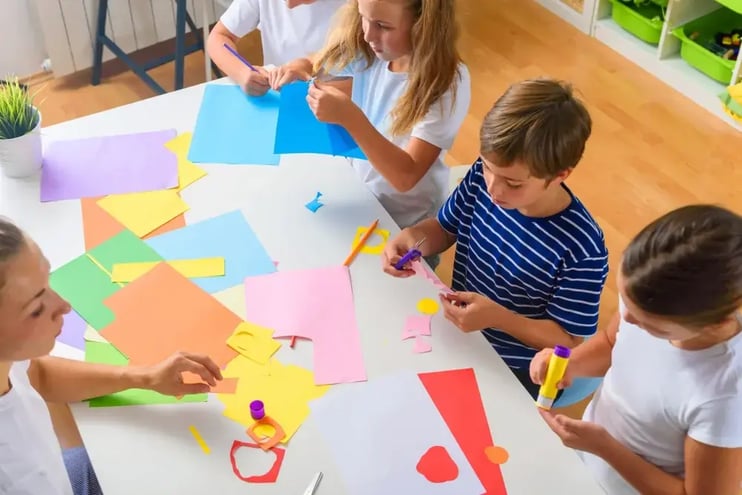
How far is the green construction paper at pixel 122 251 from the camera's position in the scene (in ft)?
4.61

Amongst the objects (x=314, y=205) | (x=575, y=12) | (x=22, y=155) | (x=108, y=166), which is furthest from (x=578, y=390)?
(x=575, y=12)

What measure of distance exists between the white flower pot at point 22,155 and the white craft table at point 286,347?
2cm

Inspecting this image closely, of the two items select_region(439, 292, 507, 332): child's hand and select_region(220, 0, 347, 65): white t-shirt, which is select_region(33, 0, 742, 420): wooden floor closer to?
select_region(220, 0, 347, 65): white t-shirt

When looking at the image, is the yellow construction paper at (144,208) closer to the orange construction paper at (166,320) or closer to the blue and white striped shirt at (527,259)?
the orange construction paper at (166,320)

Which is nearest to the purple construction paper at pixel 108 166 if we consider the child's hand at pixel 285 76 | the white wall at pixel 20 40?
the child's hand at pixel 285 76

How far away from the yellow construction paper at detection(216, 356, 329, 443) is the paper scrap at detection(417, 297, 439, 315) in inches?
8.8

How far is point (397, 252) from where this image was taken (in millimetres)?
1419

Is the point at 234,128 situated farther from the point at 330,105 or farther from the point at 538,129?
the point at 538,129

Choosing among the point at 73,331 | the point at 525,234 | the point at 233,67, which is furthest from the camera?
the point at 233,67

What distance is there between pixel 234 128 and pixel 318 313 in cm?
56

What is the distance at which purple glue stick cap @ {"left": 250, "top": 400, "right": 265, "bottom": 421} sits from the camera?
116cm

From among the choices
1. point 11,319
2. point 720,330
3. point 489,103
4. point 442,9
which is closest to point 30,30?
point 489,103

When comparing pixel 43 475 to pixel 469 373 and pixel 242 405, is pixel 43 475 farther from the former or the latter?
pixel 469 373

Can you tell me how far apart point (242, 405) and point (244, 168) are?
0.57 metres
